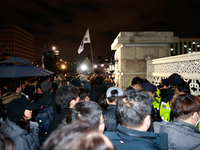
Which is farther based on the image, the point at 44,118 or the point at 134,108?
the point at 44,118

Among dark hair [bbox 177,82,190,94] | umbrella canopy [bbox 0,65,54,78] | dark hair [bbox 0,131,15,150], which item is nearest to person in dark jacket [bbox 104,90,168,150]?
dark hair [bbox 0,131,15,150]

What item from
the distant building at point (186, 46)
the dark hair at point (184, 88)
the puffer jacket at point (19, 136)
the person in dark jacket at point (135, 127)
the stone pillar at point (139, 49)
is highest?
the distant building at point (186, 46)

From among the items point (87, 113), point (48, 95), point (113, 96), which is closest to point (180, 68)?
point (113, 96)

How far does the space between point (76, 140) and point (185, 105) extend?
6.43ft

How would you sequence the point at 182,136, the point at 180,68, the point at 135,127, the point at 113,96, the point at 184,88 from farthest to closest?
the point at 180,68 → the point at 184,88 → the point at 113,96 → the point at 182,136 → the point at 135,127

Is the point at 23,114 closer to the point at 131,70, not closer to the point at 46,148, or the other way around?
the point at 46,148

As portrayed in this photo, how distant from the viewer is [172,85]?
142 inches

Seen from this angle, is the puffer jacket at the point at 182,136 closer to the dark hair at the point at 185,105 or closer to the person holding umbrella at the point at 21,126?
the dark hair at the point at 185,105

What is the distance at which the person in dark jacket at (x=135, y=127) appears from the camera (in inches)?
53.4

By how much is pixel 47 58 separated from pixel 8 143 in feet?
Result: 53.0

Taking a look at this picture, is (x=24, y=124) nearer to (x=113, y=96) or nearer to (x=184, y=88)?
(x=113, y=96)

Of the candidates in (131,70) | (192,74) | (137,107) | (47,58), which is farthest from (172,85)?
(47,58)

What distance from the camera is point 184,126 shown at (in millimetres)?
1926

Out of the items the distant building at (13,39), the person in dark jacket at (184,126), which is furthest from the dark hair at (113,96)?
the distant building at (13,39)
